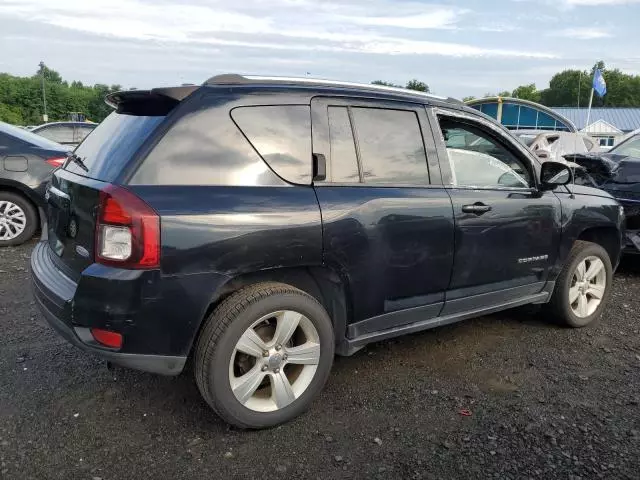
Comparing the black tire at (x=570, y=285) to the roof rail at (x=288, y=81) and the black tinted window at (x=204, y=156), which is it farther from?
the black tinted window at (x=204, y=156)

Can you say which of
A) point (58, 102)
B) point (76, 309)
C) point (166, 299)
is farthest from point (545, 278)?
point (58, 102)

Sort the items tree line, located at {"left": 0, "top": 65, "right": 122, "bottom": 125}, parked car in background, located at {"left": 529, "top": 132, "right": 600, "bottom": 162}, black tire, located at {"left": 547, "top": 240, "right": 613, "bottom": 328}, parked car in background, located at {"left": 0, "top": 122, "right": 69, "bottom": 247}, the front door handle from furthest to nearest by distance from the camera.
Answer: tree line, located at {"left": 0, "top": 65, "right": 122, "bottom": 125} < parked car in background, located at {"left": 529, "top": 132, "right": 600, "bottom": 162} < parked car in background, located at {"left": 0, "top": 122, "right": 69, "bottom": 247} < black tire, located at {"left": 547, "top": 240, "right": 613, "bottom": 328} < the front door handle

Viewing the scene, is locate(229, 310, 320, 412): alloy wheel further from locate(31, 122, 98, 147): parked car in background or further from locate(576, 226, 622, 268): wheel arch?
locate(31, 122, 98, 147): parked car in background

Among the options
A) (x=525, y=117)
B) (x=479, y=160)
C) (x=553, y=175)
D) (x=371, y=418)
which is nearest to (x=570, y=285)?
(x=553, y=175)

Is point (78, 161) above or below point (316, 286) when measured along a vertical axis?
above

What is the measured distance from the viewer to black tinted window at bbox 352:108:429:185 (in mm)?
3307

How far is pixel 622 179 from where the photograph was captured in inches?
247

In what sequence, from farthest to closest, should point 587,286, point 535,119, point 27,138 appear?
point 535,119, point 27,138, point 587,286

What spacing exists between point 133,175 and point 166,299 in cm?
60

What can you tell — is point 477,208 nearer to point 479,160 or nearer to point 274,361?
point 479,160

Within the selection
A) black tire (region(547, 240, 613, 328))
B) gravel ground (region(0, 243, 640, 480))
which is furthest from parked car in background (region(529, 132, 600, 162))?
gravel ground (region(0, 243, 640, 480))

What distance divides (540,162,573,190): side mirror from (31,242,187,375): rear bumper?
2809mm

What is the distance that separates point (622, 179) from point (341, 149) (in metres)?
4.45

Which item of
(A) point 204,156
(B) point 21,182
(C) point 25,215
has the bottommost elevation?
(C) point 25,215
